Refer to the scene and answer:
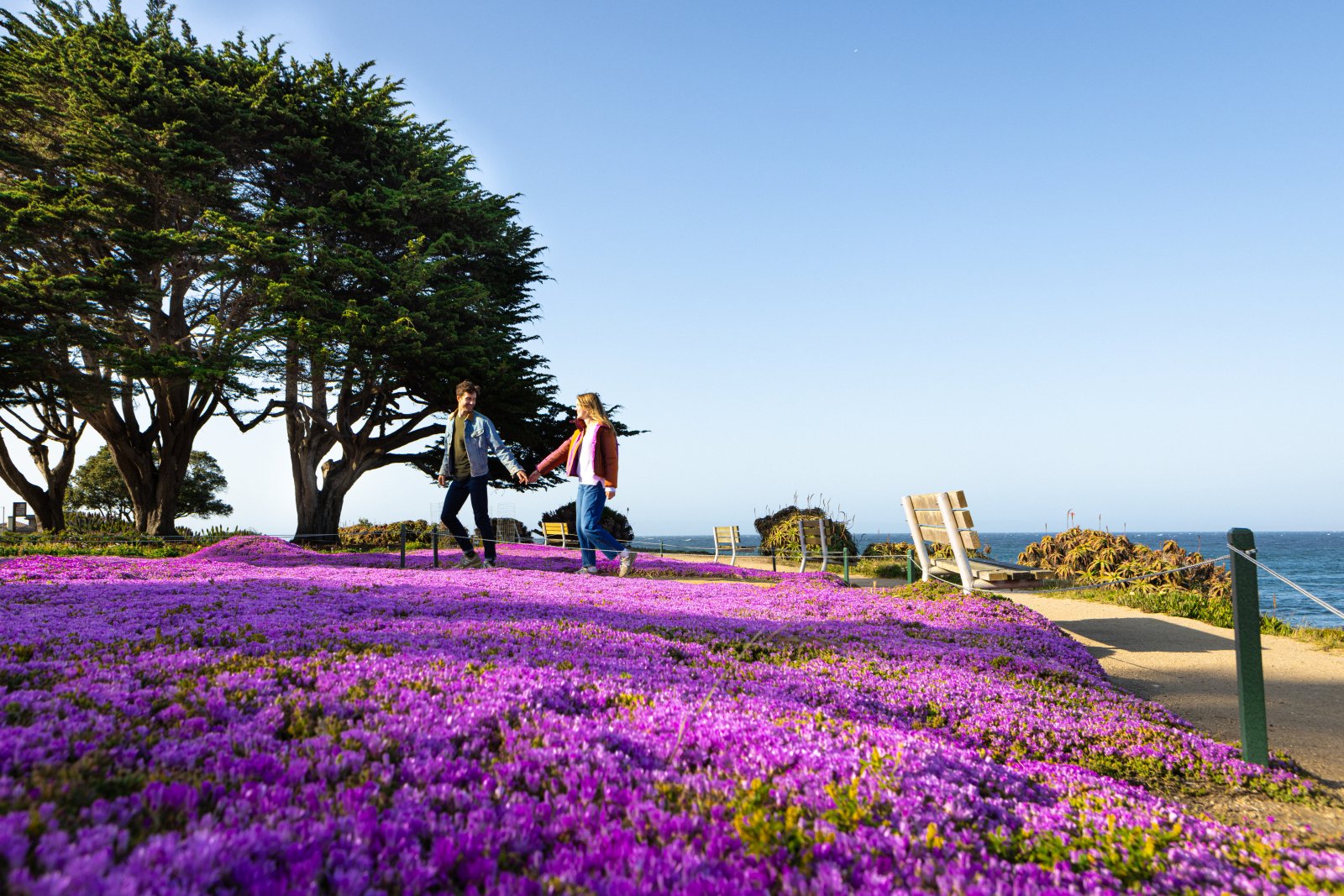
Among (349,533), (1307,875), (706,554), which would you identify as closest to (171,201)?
(349,533)

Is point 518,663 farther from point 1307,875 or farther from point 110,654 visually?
point 1307,875

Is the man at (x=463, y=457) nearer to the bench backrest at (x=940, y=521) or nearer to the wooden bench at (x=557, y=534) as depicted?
the bench backrest at (x=940, y=521)

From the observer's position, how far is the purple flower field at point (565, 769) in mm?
1991

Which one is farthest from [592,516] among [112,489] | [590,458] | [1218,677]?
[112,489]

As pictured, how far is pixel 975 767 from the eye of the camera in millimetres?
3334

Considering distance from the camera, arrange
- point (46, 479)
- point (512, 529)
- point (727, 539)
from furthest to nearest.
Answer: point (512, 529) → point (46, 479) → point (727, 539)

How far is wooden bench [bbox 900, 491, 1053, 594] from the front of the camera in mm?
9617

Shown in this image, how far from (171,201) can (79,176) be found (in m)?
2.87

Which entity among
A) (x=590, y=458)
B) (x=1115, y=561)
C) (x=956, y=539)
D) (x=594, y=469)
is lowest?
(x=1115, y=561)

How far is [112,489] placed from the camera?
4253 cm

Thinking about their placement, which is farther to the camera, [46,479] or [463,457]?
[46,479]

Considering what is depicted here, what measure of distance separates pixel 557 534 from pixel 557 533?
0.04 meters

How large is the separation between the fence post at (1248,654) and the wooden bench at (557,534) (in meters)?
22.5

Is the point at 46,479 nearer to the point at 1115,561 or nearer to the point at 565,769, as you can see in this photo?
the point at 565,769
